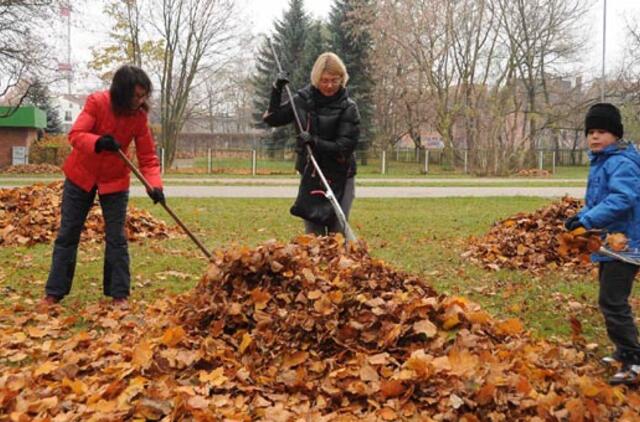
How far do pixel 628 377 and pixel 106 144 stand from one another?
11.1 ft

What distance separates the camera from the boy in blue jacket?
3.54 metres

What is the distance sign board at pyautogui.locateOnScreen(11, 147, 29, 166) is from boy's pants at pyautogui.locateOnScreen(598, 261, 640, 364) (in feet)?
105

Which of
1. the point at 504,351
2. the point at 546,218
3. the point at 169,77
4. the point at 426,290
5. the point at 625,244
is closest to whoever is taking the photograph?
the point at 504,351

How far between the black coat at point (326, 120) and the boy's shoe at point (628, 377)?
2189 mm

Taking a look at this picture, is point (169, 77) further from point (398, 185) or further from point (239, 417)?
point (239, 417)

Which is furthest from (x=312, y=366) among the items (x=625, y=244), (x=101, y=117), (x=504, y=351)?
(x=101, y=117)

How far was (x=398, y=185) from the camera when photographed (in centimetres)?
1880

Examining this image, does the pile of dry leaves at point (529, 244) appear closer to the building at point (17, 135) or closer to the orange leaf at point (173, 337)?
the orange leaf at point (173, 337)

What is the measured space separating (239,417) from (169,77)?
33.0m

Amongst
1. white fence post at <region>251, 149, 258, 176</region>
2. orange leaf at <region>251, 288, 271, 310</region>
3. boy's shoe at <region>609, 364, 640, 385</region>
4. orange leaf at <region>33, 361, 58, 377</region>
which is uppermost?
white fence post at <region>251, 149, 258, 176</region>

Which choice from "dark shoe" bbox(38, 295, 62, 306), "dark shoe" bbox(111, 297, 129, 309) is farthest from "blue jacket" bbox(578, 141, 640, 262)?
"dark shoe" bbox(38, 295, 62, 306)

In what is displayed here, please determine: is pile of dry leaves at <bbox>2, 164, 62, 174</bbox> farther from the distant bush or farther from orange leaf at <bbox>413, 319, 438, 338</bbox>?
orange leaf at <bbox>413, 319, 438, 338</bbox>

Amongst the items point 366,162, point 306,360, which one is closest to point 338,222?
point 306,360

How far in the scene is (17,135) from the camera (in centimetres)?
3192
